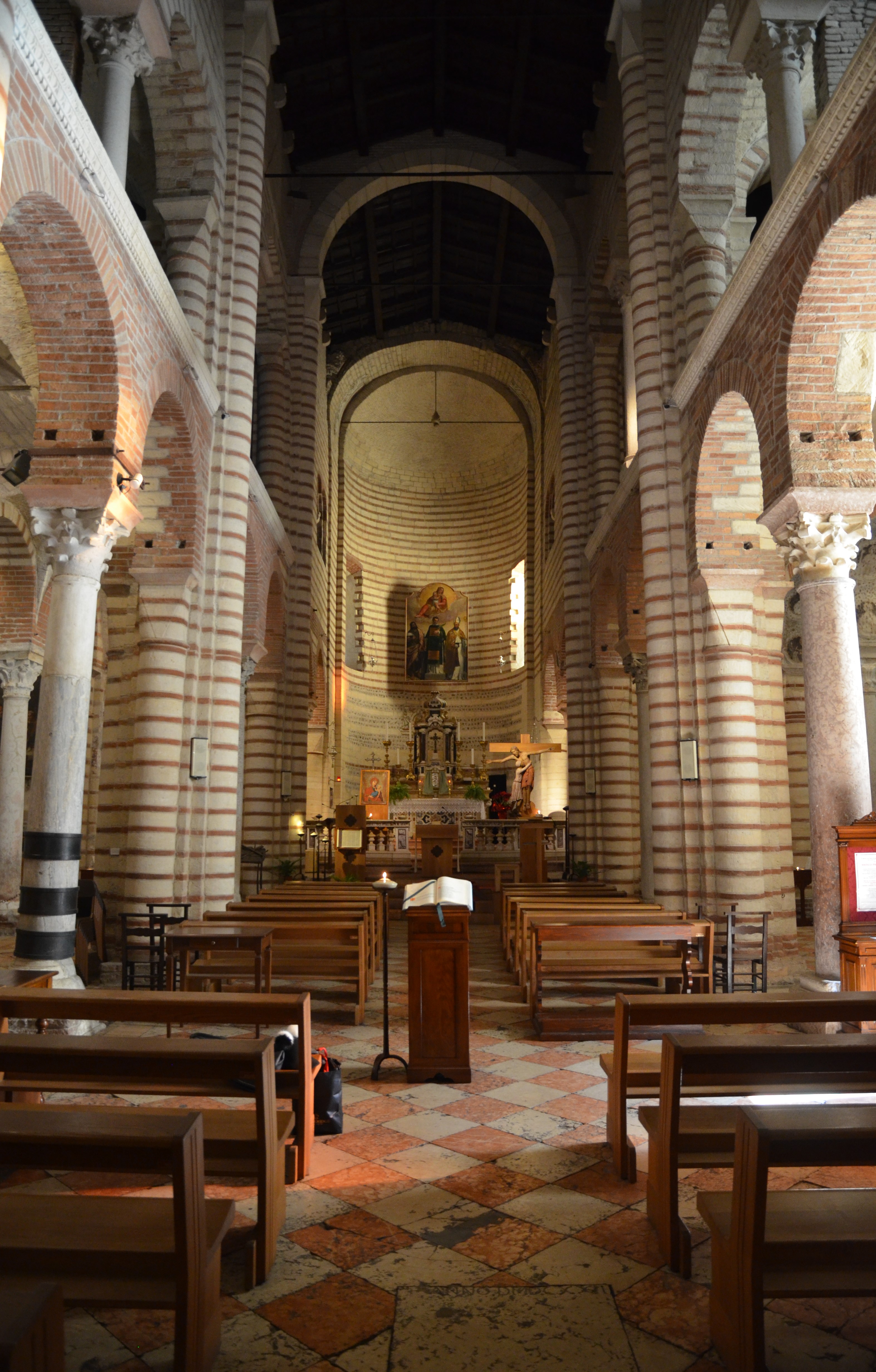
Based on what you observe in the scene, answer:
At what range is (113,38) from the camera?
27.2 feet

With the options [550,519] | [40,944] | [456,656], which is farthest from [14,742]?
[456,656]

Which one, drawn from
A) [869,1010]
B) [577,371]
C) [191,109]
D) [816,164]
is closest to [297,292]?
[577,371]

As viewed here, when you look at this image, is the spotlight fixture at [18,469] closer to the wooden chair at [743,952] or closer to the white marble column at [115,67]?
the white marble column at [115,67]

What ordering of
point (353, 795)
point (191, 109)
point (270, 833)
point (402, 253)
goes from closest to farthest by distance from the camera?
point (191, 109), point (270, 833), point (402, 253), point (353, 795)

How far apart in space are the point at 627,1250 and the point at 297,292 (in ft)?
59.7

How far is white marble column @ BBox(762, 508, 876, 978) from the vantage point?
7.49 m

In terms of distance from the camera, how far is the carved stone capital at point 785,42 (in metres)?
8.56

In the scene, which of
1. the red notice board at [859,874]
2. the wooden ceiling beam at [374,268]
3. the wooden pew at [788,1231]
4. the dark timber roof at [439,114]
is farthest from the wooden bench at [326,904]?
the wooden ceiling beam at [374,268]

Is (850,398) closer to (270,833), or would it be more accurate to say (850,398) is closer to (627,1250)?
(627,1250)

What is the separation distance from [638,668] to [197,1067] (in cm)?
1269

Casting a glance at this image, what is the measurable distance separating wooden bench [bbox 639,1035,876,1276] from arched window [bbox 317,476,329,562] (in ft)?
61.7

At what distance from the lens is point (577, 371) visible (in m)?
18.3

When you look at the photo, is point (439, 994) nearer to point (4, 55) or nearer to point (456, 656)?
point (4, 55)

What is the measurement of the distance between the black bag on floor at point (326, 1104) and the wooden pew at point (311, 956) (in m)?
2.70
